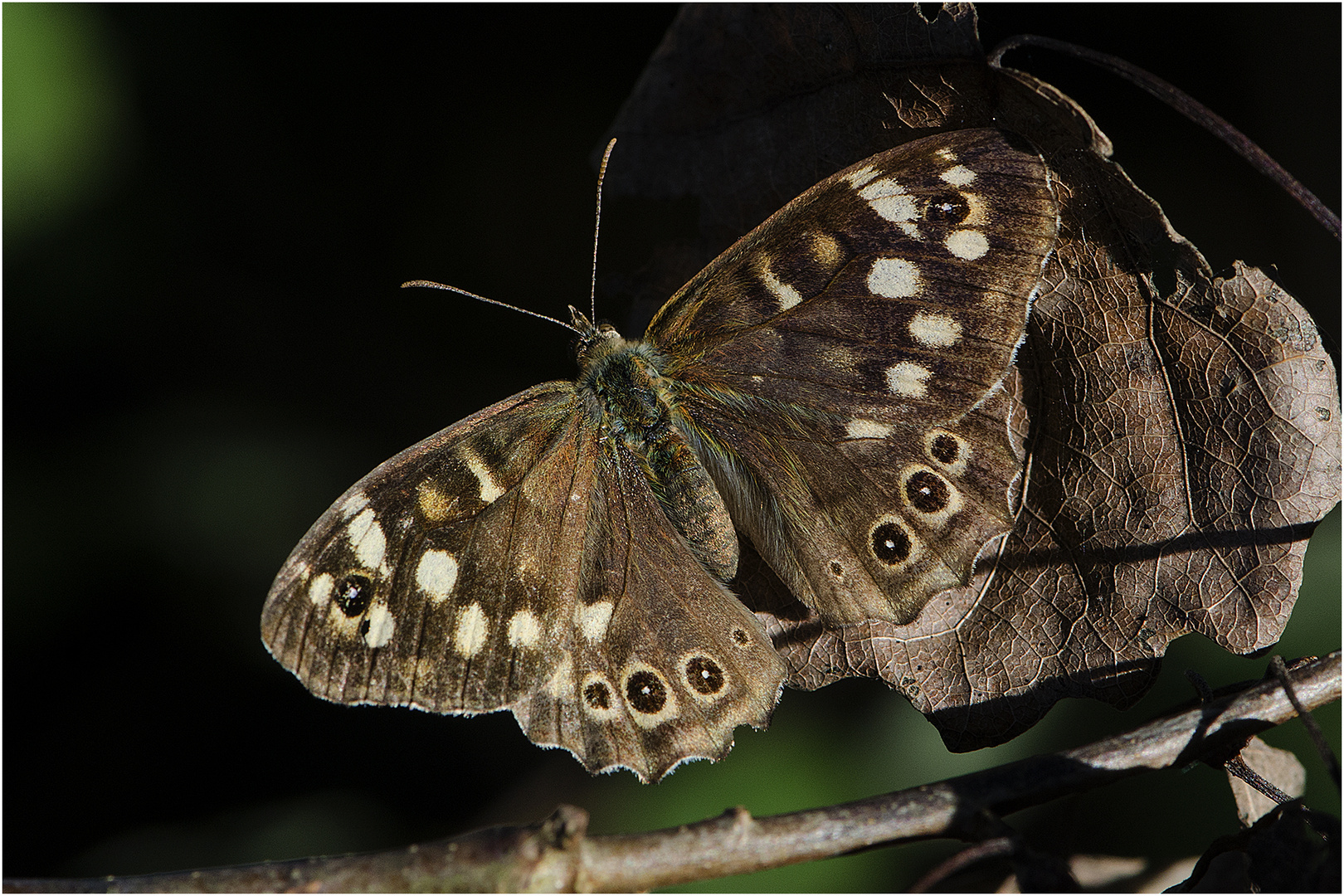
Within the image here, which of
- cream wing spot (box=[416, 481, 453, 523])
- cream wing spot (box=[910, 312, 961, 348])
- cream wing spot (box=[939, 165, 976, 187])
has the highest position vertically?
cream wing spot (box=[939, 165, 976, 187])

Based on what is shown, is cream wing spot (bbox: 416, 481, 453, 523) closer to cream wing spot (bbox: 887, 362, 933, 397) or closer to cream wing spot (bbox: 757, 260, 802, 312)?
cream wing spot (bbox: 757, 260, 802, 312)

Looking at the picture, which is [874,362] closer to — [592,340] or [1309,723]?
[592,340]

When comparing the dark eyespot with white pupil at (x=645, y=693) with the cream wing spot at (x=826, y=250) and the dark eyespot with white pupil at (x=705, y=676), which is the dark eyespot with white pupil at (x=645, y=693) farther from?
the cream wing spot at (x=826, y=250)

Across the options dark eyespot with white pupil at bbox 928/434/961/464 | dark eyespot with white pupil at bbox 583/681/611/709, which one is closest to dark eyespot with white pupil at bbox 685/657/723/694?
dark eyespot with white pupil at bbox 583/681/611/709

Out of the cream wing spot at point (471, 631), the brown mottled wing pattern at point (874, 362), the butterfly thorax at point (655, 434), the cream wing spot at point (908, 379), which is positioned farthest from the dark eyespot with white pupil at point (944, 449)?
the cream wing spot at point (471, 631)

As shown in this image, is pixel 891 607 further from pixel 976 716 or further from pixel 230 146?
pixel 230 146

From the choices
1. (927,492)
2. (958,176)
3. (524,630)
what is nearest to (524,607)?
(524,630)

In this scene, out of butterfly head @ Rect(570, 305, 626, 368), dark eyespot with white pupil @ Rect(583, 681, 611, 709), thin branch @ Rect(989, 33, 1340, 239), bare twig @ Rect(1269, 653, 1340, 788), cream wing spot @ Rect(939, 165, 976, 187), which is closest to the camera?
bare twig @ Rect(1269, 653, 1340, 788)

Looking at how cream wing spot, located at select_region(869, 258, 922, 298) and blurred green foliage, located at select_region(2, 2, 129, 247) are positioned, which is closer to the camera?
cream wing spot, located at select_region(869, 258, 922, 298)

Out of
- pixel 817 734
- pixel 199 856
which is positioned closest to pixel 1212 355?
pixel 817 734
